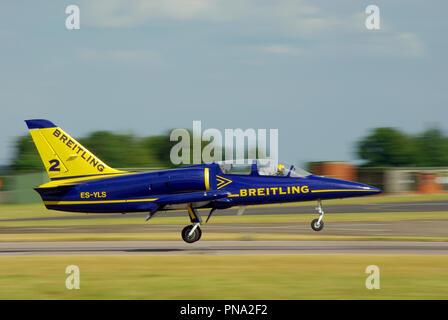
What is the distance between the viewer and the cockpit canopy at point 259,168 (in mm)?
21938

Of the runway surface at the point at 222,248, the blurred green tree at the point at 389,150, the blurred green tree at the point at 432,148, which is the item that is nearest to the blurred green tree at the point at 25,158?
the runway surface at the point at 222,248

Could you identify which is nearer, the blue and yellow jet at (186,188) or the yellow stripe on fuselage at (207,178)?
the yellow stripe on fuselage at (207,178)

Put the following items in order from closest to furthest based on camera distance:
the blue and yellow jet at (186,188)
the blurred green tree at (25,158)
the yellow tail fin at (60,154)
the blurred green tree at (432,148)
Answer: the blue and yellow jet at (186,188) → the yellow tail fin at (60,154) → the blurred green tree at (25,158) → the blurred green tree at (432,148)

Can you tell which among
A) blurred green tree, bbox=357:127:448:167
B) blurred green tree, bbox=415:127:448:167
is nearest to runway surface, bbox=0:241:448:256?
blurred green tree, bbox=357:127:448:167

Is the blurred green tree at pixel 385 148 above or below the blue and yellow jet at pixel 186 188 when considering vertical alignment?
below

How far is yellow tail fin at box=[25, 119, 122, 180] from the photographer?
22375 mm

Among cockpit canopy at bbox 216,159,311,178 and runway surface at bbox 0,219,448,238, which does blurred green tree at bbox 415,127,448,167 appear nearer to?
runway surface at bbox 0,219,448,238

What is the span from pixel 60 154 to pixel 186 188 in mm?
4353

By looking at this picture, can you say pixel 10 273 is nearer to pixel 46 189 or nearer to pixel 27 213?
pixel 46 189

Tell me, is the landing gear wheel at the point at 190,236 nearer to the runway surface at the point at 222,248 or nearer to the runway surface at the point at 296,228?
the runway surface at the point at 222,248

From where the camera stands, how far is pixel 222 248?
21719 mm

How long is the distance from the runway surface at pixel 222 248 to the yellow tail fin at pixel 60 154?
254 centimetres
